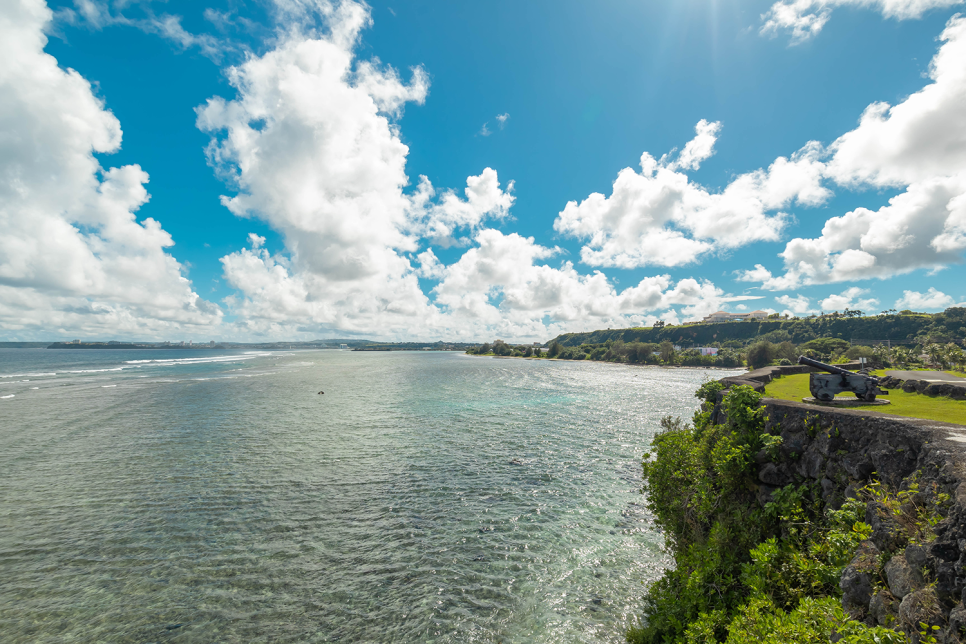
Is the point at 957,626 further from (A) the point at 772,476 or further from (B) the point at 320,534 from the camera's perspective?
(B) the point at 320,534

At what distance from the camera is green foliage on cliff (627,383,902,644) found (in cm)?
716

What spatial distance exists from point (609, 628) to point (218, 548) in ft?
55.8

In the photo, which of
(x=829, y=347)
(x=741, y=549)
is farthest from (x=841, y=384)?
(x=829, y=347)

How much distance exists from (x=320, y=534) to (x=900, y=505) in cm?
2063

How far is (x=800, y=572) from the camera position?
8.65m

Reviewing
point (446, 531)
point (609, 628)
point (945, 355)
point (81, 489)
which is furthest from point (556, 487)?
point (945, 355)

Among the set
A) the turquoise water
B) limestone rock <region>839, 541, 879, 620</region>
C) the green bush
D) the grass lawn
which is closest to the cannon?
the grass lawn

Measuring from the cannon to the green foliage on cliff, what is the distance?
3.99 metres

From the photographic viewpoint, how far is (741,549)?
448 inches

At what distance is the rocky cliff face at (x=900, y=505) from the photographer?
18.2 ft

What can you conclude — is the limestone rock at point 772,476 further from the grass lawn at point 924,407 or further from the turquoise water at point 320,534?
the turquoise water at point 320,534

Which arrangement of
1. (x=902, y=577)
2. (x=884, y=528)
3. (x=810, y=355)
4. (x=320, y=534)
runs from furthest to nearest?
(x=810, y=355) → (x=320, y=534) → (x=884, y=528) → (x=902, y=577)

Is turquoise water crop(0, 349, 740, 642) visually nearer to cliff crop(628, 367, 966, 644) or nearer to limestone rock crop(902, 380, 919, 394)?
cliff crop(628, 367, 966, 644)

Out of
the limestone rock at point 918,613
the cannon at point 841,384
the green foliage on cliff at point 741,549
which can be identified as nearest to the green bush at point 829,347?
the cannon at point 841,384
